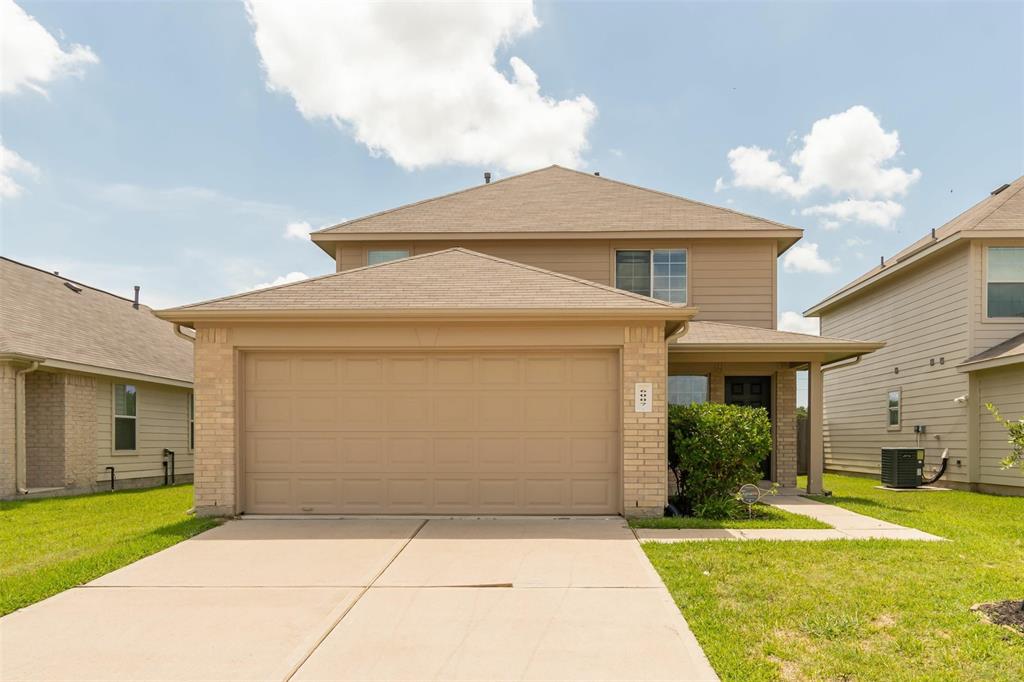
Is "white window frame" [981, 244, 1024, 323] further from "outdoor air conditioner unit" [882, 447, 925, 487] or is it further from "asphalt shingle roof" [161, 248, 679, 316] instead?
"asphalt shingle roof" [161, 248, 679, 316]

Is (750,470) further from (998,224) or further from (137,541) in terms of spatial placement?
(998,224)

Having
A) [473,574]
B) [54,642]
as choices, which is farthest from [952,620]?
[54,642]

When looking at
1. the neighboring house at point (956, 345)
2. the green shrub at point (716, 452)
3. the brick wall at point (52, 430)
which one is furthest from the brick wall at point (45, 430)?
the neighboring house at point (956, 345)

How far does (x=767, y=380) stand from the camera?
12.9 metres

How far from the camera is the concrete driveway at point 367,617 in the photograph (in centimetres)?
430

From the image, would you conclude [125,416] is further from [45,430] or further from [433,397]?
[433,397]

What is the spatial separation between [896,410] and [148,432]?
18.8 metres

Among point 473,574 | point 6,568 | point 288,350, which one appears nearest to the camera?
point 473,574

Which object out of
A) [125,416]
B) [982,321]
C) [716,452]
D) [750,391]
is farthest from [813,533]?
[125,416]

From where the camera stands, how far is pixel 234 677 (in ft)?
13.7

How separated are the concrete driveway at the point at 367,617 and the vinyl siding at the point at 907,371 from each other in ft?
36.4

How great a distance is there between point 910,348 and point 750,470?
33.0 ft

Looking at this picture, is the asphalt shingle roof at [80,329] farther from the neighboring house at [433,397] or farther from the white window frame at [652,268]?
the white window frame at [652,268]

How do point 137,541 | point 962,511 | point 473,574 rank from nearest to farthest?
1. point 473,574
2. point 137,541
3. point 962,511
